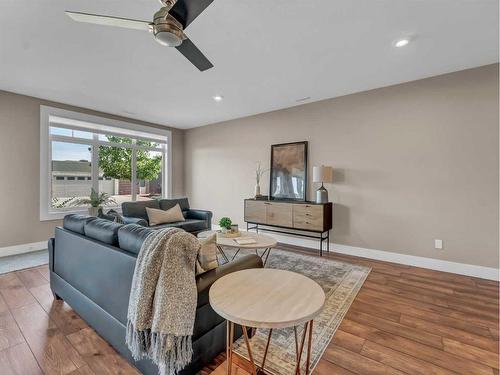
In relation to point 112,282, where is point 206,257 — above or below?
above

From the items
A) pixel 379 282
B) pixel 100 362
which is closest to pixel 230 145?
pixel 379 282

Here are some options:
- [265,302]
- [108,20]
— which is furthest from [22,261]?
[265,302]

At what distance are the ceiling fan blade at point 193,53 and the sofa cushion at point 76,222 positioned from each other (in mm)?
1667

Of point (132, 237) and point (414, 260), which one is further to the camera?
point (414, 260)

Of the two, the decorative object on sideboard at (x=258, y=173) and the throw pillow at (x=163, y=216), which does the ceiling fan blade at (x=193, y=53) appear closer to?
the throw pillow at (x=163, y=216)

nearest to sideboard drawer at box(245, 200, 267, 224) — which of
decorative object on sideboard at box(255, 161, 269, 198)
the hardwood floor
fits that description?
decorative object on sideboard at box(255, 161, 269, 198)

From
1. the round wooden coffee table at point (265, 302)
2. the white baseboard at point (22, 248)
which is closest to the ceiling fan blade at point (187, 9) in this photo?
the round wooden coffee table at point (265, 302)

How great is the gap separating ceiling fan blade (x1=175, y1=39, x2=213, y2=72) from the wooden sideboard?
8.69 ft

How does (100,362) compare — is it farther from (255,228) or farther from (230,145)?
(230,145)

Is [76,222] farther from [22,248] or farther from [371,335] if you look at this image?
[22,248]

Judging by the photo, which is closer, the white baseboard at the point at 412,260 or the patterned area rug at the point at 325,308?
the patterned area rug at the point at 325,308

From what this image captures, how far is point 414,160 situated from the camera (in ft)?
11.1

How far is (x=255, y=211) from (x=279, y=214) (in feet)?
1.76

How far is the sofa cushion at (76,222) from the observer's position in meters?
2.08
